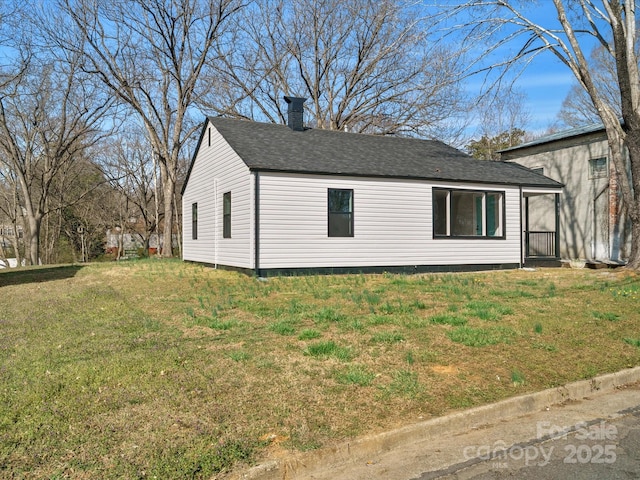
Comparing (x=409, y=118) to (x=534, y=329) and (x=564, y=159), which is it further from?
(x=534, y=329)

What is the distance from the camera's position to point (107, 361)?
5.12 metres

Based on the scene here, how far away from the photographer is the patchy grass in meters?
3.41

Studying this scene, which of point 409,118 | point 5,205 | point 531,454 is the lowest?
point 531,454

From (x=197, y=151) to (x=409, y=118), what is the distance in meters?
14.0

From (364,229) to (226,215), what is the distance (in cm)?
431

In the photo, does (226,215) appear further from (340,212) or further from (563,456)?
(563,456)

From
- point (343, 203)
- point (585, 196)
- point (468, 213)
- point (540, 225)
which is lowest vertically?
point (540, 225)

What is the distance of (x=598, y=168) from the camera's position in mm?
18812

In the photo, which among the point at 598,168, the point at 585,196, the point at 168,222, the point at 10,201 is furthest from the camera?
the point at 10,201

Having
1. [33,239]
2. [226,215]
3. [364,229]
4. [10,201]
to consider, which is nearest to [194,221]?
[226,215]

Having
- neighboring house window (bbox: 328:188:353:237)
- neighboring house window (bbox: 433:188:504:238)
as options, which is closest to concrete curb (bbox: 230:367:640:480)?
neighboring house window (bbox: 328:188:353:237)

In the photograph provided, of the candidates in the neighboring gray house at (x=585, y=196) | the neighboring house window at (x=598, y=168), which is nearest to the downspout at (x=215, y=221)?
the neighboring gray house at (x=585, y=196)

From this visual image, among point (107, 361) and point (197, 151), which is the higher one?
point (197, 151)

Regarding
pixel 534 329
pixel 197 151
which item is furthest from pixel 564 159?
pixel 534 329
